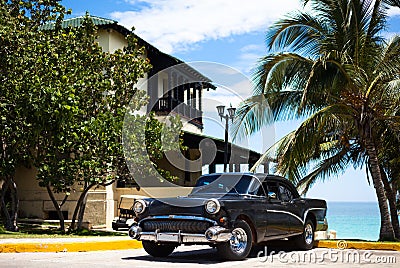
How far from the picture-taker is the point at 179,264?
32.1 feet

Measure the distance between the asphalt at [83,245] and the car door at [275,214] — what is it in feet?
8.56

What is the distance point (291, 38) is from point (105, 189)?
10.3m

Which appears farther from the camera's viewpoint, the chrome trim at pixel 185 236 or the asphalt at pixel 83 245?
the asphalt at pixel 83 245

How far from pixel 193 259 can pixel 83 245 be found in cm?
280

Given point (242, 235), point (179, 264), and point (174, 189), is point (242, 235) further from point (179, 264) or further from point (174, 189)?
point (174, 189)

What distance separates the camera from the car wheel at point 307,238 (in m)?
12.6

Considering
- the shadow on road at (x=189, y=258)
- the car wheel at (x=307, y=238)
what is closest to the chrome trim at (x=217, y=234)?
the shadow on road at (x=189, y=258)

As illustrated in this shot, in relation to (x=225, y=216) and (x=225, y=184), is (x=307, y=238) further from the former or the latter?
(x=225, y=216)

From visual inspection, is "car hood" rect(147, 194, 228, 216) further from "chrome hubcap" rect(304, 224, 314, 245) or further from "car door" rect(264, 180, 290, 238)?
"chrome hubcap" rect(304, 224, 314, 245)

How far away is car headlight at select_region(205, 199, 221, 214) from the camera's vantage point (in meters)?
9.89

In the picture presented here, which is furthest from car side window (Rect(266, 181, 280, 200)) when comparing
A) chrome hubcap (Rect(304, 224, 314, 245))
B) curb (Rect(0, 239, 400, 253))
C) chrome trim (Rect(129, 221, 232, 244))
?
curb (Rect(0, 239, 400, 253))

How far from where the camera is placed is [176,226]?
33.2 ft

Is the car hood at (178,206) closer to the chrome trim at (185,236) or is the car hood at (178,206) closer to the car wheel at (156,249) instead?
the chrome trim at (185,236)

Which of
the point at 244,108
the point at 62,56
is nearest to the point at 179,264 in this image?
the point at 244,108
